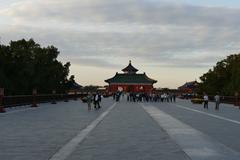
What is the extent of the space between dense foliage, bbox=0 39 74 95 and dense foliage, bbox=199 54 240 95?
2272 centimetres

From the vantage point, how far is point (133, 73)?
142375 millimetres

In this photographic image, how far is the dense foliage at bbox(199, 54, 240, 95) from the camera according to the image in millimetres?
76238

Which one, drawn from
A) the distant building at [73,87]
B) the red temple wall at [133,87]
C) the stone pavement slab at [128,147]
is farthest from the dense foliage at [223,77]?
the stone pavement slab at [128,147]

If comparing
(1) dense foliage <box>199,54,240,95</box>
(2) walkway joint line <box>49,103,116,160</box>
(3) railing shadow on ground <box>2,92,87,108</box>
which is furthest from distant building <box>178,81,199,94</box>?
(2) walkway joint line <box>49,103,116,160</box>

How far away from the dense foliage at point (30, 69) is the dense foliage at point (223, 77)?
22.7 meters

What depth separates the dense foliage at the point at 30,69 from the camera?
55844 mm

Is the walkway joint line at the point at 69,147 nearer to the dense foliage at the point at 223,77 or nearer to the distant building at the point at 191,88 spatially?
the dense foliage at the point at 223,77

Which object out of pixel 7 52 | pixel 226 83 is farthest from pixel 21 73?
pixel 226 83

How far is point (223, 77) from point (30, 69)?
34.3 m

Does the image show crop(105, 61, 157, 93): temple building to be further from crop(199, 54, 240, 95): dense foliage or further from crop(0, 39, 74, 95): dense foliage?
crop(0, 39, 74, 95): dense foliage

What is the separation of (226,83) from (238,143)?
68320 millimetres

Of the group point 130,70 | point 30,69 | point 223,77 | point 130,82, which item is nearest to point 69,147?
point 30,69

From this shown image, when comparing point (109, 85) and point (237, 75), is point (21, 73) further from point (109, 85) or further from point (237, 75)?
point (109, 85)

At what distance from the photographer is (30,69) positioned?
202 feet
